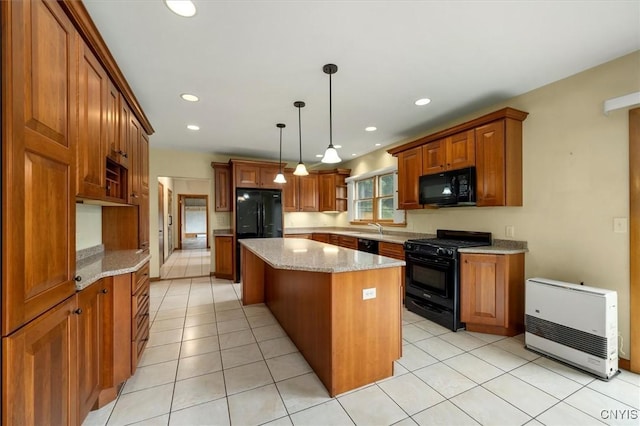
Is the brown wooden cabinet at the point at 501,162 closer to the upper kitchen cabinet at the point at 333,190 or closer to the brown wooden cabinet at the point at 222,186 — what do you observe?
the upper kitchen cabinet at the point at 333,190

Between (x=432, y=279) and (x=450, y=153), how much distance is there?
1.54 meters

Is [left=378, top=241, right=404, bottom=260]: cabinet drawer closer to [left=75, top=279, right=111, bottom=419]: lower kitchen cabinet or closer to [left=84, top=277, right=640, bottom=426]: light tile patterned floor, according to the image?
[left=84, top=277, right=640, bottom=426]: light tile patterned floor

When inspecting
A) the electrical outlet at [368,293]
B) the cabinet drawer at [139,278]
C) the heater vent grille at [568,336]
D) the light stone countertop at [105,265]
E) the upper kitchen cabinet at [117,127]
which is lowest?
the heater vent grille at [568,336]

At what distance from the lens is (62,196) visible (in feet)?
4.22

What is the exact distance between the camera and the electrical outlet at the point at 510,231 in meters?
2.97

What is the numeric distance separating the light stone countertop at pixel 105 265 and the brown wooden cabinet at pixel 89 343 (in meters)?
0.05

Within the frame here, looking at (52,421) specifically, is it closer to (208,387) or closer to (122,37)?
(208,387)

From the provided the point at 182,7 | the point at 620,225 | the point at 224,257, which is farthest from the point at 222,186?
the point at 620,225

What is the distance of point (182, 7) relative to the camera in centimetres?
160

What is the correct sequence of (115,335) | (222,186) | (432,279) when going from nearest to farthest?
(115,335)
(432,279)
(222,186)

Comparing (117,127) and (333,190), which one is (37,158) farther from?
(333,190)

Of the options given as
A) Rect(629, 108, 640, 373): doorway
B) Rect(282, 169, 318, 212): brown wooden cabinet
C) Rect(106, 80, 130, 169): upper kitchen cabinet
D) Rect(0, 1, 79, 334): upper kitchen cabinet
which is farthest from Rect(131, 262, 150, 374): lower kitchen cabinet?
Rect(629, 108, 640, 373): doorway

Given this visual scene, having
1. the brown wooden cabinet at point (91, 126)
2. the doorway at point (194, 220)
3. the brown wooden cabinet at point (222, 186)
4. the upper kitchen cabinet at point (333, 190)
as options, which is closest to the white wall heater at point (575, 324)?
the brown wooden cabinet at point (91, 126)

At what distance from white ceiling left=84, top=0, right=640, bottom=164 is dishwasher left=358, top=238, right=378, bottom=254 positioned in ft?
6.36
